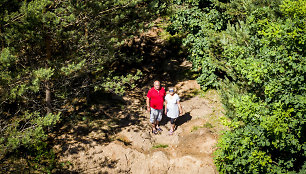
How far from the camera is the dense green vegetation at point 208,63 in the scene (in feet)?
16.1

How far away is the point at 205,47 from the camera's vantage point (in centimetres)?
1056

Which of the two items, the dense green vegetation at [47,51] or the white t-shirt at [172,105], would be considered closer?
the dense green vegetation at [47,51]

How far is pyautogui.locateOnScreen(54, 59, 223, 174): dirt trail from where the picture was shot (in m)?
7.35

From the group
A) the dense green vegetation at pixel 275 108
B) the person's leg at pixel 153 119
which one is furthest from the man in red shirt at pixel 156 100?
the dense green vegetation at pixel 275 108

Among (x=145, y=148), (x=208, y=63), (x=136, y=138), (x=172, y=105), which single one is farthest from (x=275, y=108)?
(x=208, y=63)

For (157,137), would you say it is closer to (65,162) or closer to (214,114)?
(214,114)

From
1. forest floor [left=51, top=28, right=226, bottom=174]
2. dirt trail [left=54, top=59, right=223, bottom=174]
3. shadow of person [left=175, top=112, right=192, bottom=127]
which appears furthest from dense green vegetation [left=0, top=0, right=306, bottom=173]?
shadow of person [left=175, top=112, right=192, bottom=127]

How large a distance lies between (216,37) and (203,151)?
507 cm

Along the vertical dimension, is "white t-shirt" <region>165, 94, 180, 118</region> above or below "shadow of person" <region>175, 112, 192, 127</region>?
above

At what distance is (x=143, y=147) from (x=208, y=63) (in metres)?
5.12

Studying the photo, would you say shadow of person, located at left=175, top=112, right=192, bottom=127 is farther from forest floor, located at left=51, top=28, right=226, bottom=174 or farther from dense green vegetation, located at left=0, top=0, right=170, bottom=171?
dense green vegetation, located at left=0, top=0, right=170, bottom=171

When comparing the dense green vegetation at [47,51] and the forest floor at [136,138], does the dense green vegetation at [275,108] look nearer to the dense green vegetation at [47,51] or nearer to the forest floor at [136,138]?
the forest floor at [136,138]

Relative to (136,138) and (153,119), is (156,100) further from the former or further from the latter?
(136,138)

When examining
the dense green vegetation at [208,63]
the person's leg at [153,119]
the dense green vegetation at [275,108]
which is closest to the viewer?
the dense green vegetation at [275,108]
